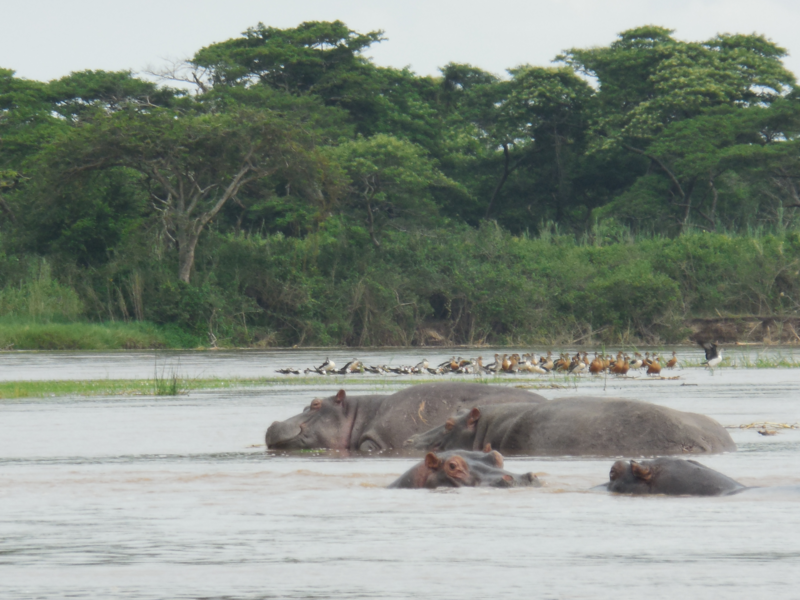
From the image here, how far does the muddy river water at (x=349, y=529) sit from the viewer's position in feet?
14.3

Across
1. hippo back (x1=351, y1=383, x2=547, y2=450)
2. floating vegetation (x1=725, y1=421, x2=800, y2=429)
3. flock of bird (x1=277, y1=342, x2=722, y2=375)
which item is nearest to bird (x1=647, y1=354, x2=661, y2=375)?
flock of bird (x1=277, y1=342, x2=722, y2=375)

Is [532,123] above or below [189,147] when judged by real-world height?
above

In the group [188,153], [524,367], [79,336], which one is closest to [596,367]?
[524,367]

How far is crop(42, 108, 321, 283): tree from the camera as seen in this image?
35094mm

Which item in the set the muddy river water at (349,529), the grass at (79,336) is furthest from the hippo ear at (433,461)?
the grass at (79,336)

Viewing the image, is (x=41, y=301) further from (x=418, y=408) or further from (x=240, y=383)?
(x=418, y=408)

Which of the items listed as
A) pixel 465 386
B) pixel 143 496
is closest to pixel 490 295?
pixel 465 386

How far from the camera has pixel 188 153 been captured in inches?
1414

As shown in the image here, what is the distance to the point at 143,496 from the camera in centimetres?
698

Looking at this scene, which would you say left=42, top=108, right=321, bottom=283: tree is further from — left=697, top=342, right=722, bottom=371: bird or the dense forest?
left=697, top=342, right=722, bottom=371: bird

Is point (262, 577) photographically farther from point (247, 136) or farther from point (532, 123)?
point (532, 123)

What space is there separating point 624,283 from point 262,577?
3326 cm

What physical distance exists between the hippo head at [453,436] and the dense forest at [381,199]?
26385 millimetres

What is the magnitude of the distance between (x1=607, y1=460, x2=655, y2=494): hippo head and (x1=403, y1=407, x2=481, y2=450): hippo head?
2184 millimetres
